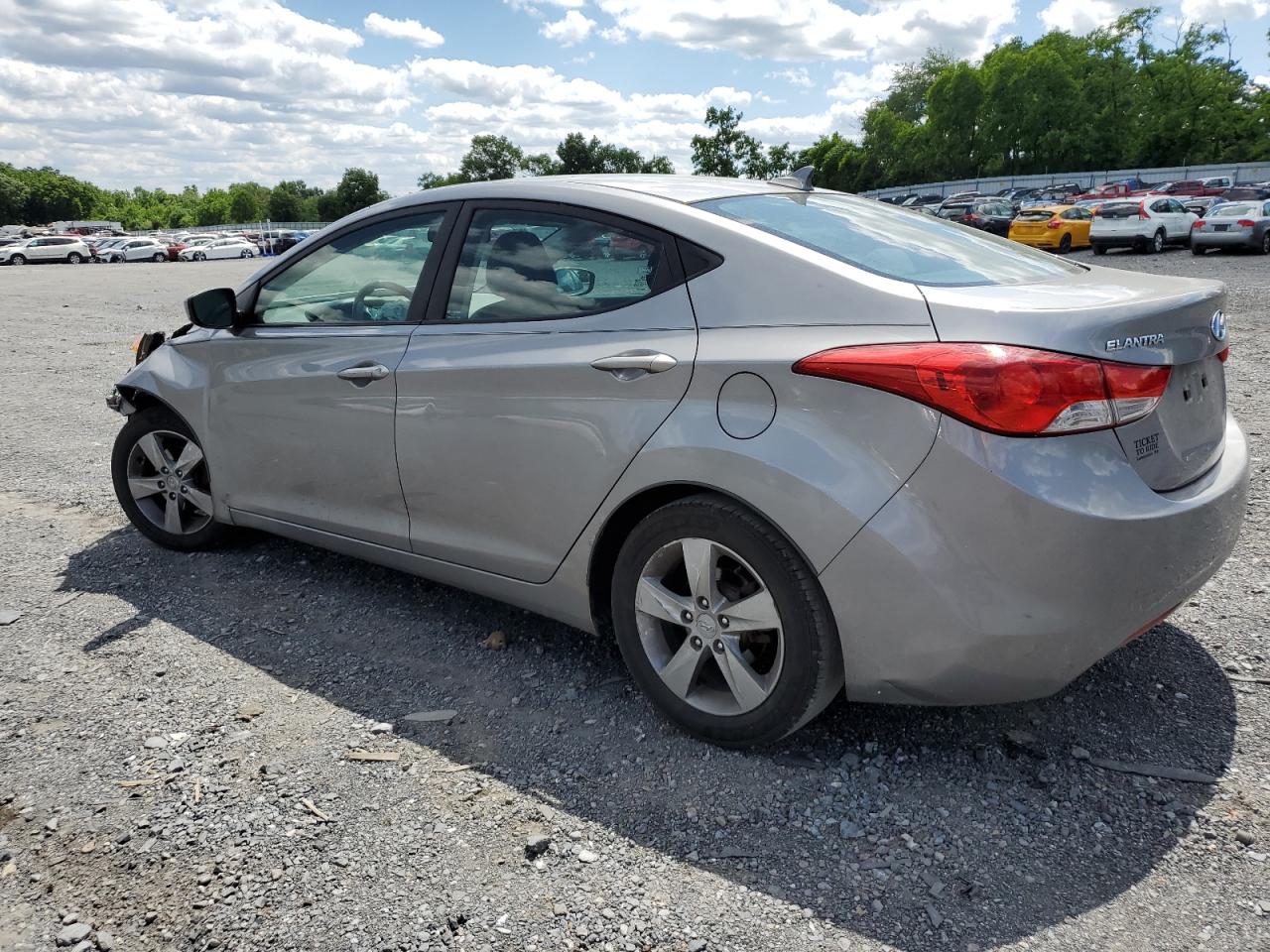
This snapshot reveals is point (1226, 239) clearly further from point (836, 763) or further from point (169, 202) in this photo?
point (169, 202)

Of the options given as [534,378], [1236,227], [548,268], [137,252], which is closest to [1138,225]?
[1236,227]

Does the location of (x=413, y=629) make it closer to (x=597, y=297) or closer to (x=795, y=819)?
(x=597, y=297)

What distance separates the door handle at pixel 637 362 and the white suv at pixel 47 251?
6050 centimetres

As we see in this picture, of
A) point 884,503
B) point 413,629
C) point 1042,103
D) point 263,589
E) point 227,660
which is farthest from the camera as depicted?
point 1042,103

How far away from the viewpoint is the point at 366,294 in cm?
392

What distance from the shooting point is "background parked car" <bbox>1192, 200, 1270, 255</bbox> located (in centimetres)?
2380

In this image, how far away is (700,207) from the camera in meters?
3.18

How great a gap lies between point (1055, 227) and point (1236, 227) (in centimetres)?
516

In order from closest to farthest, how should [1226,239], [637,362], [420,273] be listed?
1. [637,362]
2. [420,273]
3. [1226,239]

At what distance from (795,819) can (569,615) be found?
0.99m

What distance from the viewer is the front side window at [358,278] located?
3.76m

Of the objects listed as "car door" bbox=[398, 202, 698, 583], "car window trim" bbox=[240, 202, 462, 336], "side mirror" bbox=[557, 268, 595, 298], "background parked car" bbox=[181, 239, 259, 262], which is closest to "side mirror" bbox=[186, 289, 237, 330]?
"car window trim" bbox=[240, 202, 462, 336]

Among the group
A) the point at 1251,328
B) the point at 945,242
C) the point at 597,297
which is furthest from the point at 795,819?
the point at 1251,328

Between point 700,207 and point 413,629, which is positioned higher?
point 700,207
